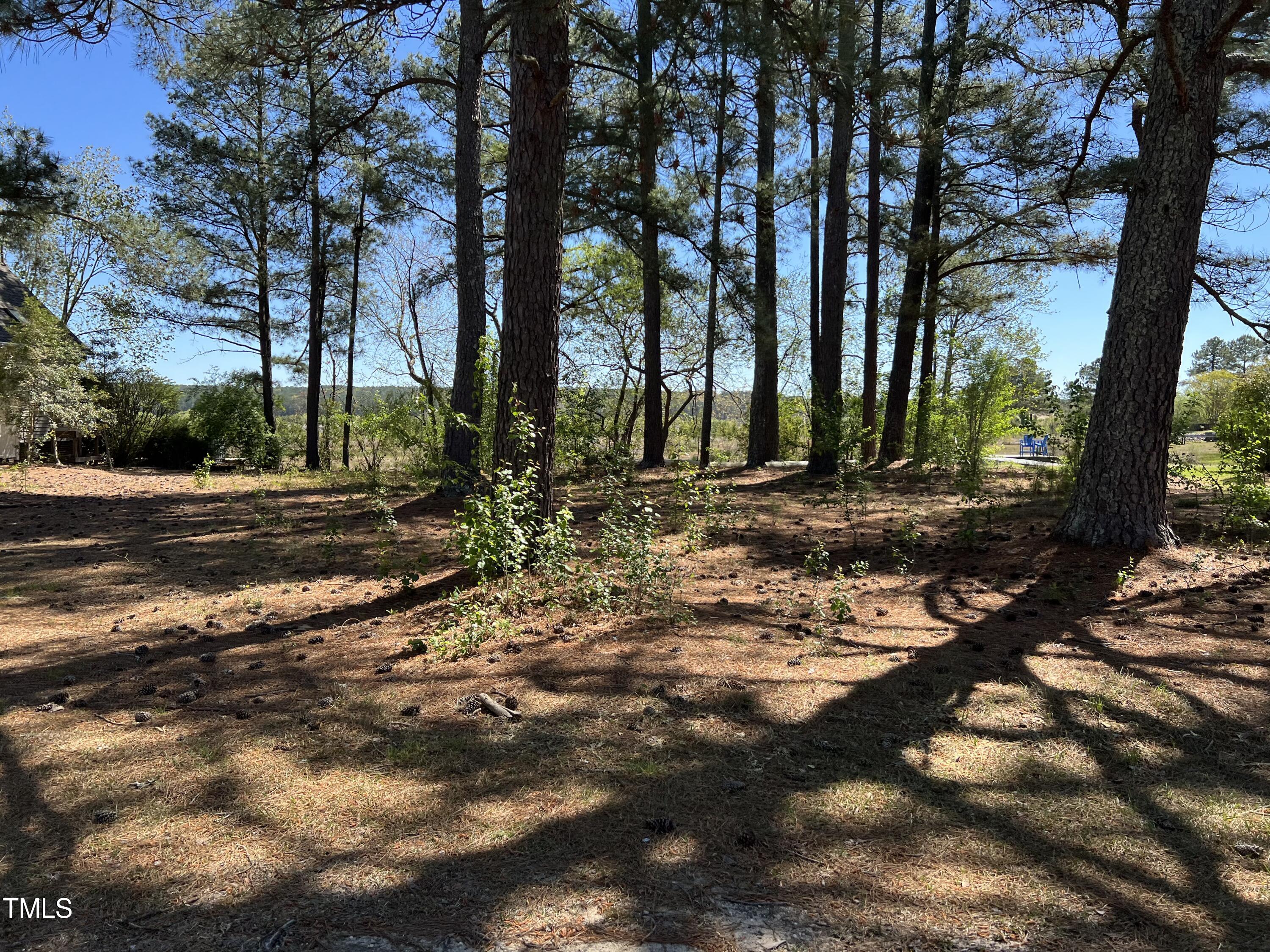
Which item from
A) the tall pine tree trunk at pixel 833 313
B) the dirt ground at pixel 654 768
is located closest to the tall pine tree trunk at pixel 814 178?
the tall pine tree trunk at pixel 833 313

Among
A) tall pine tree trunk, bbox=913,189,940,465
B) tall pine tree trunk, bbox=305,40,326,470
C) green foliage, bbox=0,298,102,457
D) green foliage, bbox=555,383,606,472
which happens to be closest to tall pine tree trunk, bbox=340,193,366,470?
tall pine tree trunk, bbox=305,40,326,470

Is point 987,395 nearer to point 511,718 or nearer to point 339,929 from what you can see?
point 511,718

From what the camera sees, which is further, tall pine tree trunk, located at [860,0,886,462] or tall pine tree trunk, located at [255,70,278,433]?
tall pine tree trunk, located at [255,70,278,433]

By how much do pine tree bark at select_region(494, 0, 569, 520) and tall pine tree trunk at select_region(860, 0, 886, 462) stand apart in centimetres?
710

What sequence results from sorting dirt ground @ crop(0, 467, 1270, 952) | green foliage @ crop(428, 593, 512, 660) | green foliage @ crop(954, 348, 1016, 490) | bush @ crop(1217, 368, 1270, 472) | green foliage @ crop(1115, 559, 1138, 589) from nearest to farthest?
dirt ground @ crop(0, 467, 1270, 952) → green foliage @ crop(428, 593, 512, 660) → green foliage @ crop(1115, 559, 1138, 589) → bush @ crop(1217, 368, 1270, 472) → green foliage @ crop(954, 348, 1016, 490)

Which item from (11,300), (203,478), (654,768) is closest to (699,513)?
(654,768)

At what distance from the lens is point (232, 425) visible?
672 inches

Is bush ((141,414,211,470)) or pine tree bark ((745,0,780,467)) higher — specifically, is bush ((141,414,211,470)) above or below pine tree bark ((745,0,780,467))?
below

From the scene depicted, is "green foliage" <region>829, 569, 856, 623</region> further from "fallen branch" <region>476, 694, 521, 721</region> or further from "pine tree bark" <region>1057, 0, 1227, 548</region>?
"pine tree bark" <region>1057, 0, 1227, 548</region>

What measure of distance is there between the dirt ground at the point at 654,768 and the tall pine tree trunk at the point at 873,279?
724 cm

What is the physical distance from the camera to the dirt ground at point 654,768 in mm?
1734

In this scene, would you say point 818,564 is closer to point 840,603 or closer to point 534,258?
point 840,603

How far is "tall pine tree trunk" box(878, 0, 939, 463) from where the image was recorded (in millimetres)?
11414

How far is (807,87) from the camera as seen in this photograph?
A: 501cm
